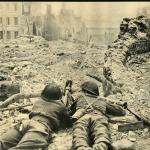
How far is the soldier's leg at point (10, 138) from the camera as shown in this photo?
6.18 meters

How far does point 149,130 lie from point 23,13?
24.7 ft

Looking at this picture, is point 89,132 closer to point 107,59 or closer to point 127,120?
point 127,120

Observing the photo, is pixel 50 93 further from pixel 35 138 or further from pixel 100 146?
pixel 100 146

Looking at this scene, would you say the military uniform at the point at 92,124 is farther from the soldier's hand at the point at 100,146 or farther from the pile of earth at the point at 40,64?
the pile of earth at the point at 40,64

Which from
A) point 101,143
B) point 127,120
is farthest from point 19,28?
point 101,143

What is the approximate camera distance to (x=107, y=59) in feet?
37.2

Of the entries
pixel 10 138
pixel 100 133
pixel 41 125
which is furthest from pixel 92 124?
pixel 10 138

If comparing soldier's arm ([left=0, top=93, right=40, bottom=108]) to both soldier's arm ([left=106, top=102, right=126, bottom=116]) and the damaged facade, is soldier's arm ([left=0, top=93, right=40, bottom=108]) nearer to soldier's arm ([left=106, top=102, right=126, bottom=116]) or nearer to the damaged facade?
soldier's arm ([left=106, top=102, right=126, bottom=116])

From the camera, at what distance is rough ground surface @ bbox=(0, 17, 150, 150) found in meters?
9.09

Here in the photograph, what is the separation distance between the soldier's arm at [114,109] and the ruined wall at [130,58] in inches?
46.0

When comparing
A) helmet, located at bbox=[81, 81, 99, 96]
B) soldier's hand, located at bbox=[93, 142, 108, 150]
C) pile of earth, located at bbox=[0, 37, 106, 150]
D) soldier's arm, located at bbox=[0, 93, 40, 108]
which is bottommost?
pile of earth, located at bbox=[0, 37, 106, 150]

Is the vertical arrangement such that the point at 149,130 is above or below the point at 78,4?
below

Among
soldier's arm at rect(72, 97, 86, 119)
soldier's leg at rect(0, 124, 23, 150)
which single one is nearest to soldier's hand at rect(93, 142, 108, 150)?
soldier's arm at rect(72, 97, 86, 119)

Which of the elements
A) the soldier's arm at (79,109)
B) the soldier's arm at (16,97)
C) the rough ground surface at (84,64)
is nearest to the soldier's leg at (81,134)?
the soldier's arm at (79,109)
